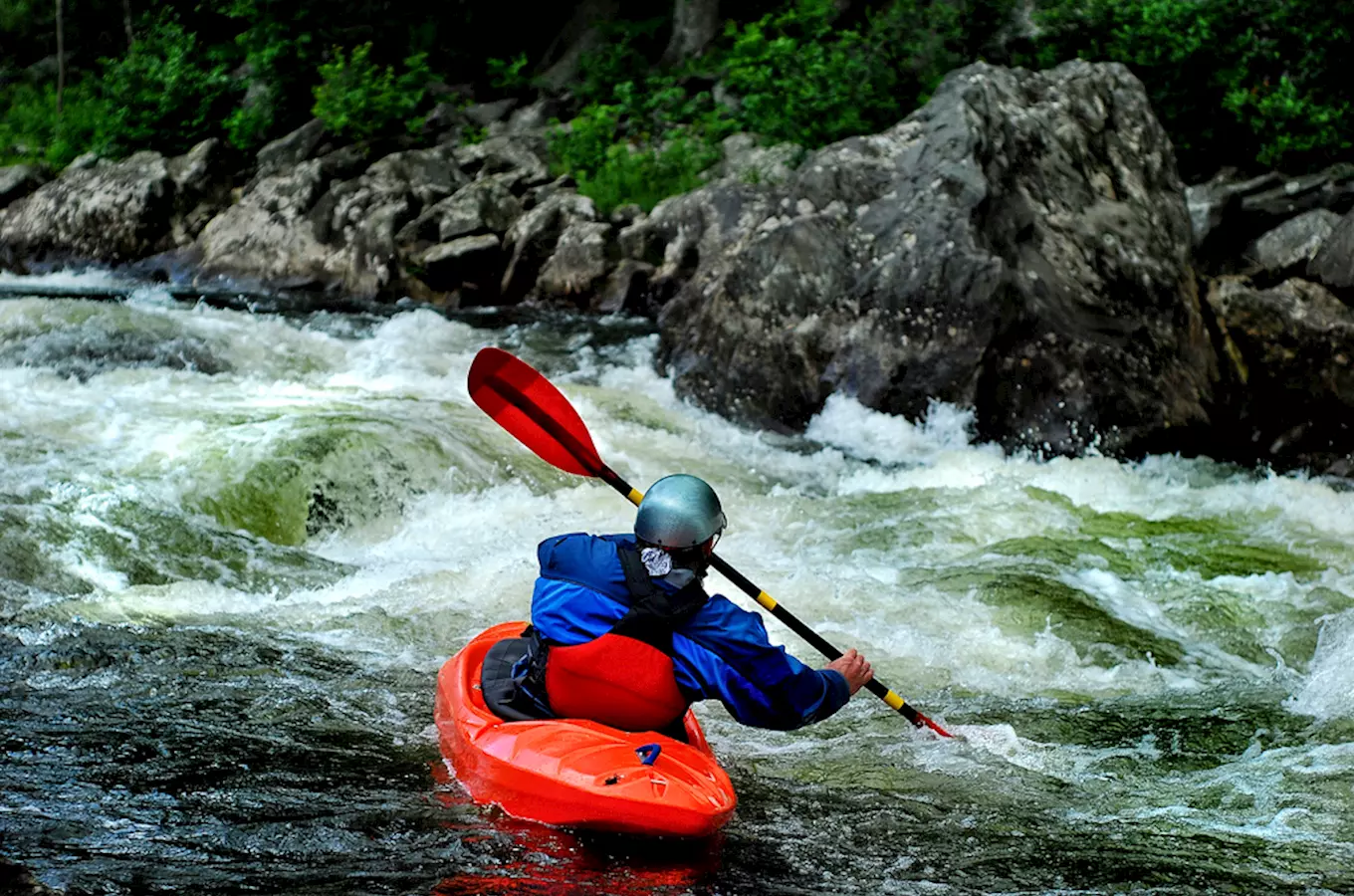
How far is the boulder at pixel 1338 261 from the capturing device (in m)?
8.44

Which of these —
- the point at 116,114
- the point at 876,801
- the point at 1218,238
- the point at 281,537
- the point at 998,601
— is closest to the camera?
the point at 876,801

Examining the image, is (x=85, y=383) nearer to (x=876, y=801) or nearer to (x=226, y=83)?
(x=876, y=801)

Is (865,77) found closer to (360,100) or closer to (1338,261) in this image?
(1338,261)

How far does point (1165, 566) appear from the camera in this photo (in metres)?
5.78

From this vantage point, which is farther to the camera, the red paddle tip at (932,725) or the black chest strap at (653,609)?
the red paddle tip at (932,725)

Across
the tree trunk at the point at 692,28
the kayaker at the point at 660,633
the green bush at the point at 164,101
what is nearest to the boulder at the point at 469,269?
the tree trunk at the point at 692,28

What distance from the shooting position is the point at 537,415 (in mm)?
4293

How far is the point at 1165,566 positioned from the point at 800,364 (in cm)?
284

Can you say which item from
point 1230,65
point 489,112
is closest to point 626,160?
point 489,112

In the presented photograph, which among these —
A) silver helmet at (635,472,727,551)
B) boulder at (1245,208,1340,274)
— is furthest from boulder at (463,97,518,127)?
silver helmet at (635,472,727,551)

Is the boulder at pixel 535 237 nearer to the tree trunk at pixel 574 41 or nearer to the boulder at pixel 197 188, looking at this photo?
the boulder at pixel 197 188

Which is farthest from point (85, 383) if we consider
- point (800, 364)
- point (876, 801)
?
point (876, 801)

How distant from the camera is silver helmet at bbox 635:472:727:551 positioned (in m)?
3.00

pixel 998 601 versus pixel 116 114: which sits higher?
pixel 116 114
